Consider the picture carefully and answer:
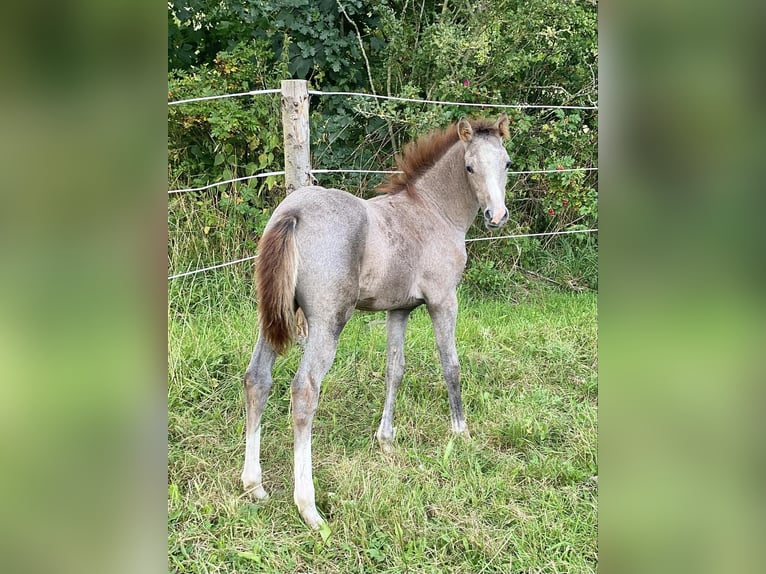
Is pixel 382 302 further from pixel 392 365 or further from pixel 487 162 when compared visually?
pixel 487 162

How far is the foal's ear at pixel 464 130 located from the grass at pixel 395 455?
1.55 m

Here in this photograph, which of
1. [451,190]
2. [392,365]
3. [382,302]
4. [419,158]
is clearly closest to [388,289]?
[382,302]

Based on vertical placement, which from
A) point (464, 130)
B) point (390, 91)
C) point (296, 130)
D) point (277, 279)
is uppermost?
point (390, 91)

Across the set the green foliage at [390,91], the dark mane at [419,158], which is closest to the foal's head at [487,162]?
the dark mane at [419,158]

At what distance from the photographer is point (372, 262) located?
285 centimetres

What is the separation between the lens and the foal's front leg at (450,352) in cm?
325

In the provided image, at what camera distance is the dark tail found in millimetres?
2500

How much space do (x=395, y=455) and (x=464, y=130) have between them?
1.74 metres

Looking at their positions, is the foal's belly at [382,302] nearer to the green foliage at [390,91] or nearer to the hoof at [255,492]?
the hoof at [255,492]
